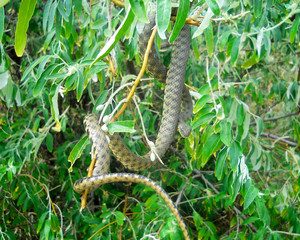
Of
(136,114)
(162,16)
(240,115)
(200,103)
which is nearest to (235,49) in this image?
(240,115)

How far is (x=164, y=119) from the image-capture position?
2025 mm

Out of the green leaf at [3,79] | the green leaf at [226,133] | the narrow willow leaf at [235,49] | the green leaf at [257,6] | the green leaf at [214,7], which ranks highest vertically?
the green leaf at [257,6]

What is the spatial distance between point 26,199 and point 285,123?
4508mm

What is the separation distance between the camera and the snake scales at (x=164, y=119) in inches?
63.3

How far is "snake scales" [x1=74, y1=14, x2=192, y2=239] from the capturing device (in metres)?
1.61

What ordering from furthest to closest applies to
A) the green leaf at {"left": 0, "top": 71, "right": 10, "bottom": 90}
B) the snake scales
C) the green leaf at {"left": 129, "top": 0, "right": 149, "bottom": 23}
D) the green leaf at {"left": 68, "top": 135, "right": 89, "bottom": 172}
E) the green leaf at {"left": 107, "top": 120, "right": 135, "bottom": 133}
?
1. the green leaf at {"left": 0, "top": 71, "right": 10, "bottom": 90}
2. the snake scales
3. the green leaf at {"left": 68, "top": 135, "right": 89, "bottom": 172}
4. the green leaf at {"left": 107, "top": 120, "right": 135, "bottom": 133}
5. the green leaf at {"left": 129, "top": 0, "right": 149, "bottom": 23}

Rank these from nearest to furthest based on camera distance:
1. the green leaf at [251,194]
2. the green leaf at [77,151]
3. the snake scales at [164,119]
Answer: the green leaf at [77,151] → the snake scales at [164,119] → the green leaf at [251,194]

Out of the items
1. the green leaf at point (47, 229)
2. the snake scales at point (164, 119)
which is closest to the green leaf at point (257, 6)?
the snake scales at point (164, 119)

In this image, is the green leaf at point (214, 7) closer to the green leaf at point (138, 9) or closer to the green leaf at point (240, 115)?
the green leaf at point (138, 9)

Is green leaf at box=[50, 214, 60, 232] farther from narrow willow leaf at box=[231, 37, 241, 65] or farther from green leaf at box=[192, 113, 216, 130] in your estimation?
narrow willow leaf at box=[231, 37, 241, 65]

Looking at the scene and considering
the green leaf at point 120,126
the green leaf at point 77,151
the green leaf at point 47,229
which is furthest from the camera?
the green leaf at point 47,229

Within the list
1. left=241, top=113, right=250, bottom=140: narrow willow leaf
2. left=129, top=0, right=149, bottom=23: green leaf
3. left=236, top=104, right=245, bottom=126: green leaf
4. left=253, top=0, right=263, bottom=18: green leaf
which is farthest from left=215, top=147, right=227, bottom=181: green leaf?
left=129, top=0, right=149, bottom=23: green leaf

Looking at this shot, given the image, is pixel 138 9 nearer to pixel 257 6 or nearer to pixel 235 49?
pixel 257 6

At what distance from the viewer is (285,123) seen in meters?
5.88
